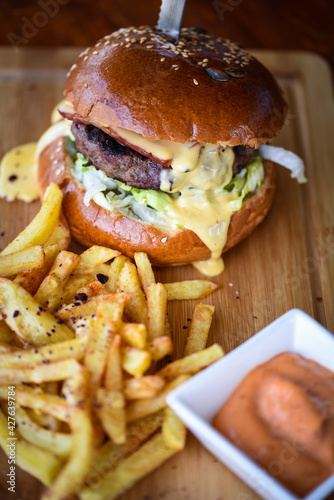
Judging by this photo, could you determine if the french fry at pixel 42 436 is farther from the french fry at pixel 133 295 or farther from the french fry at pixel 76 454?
the french fry at pixel 133 295

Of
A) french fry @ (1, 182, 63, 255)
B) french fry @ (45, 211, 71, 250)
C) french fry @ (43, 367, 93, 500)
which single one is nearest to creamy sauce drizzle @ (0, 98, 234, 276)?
french fry @ (1, 182, 63, 255)

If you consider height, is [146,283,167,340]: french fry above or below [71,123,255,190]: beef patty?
below

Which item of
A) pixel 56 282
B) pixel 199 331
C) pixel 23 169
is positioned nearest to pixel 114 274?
pixel 56 282

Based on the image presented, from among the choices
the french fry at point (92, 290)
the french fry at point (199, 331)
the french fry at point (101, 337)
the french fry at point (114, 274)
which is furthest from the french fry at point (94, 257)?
the french fry at point (199, 331)

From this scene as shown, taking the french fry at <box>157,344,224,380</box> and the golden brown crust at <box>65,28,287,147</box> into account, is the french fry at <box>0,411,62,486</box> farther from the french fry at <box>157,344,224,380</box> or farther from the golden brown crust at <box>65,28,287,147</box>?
the golden brown crust at <box>65,28,287,147</box>

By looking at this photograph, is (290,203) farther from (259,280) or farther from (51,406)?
(51,406)

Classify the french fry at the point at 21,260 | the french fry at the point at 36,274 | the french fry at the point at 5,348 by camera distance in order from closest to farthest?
the french fry at the point at 5,348
the french fry at the point at 21,260
the french fry at the point at 36,274

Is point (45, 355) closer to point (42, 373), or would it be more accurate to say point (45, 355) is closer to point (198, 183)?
point (42, 373)
